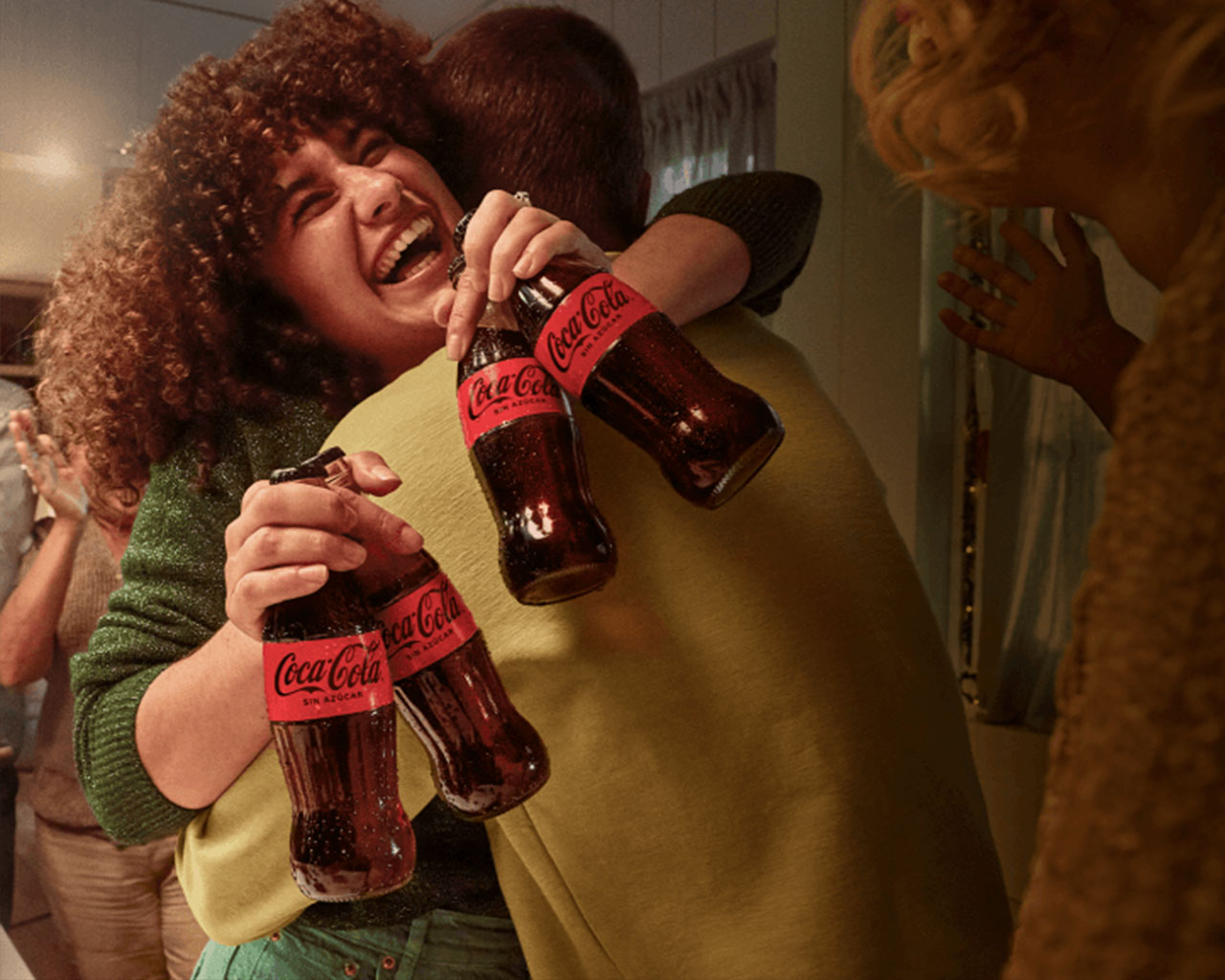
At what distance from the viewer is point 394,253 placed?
0.57m

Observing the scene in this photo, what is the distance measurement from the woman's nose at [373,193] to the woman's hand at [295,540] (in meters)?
0.23

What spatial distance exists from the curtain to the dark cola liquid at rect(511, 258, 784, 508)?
0.21m

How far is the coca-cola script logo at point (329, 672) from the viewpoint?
0.39 m

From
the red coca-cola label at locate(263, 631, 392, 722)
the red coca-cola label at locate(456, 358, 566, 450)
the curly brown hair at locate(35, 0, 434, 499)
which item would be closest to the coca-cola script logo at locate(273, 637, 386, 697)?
the red coca-cola label at locate(263, 631, 392, 722)

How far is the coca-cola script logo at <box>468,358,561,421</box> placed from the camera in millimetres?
416

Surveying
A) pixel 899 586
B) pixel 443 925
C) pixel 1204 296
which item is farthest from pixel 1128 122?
pixel 443 925

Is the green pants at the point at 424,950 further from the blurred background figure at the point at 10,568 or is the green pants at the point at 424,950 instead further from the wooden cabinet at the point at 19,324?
the wooden cabinet at the point at 19,324

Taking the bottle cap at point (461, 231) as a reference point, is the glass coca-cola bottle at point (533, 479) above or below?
below

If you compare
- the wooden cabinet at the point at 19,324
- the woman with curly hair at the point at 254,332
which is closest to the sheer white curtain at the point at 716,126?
the woman with curly hair at the point at 254,332

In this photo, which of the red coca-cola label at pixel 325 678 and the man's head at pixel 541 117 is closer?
the red coca-cola label at pixel 325 678

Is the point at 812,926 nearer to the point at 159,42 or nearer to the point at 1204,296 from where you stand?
the point at 1204,296

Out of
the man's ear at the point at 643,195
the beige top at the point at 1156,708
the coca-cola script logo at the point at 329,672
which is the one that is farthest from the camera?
the man's ear at the point at 643,195

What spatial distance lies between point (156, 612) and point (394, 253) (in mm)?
268

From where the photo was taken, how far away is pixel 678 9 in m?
0.64
